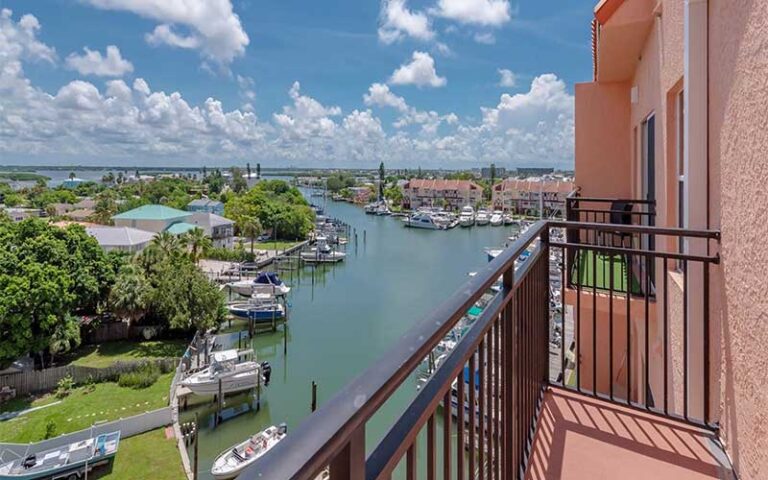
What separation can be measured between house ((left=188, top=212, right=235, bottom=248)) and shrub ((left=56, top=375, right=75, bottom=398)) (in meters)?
20.2

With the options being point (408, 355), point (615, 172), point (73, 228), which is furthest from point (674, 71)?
point (73, 228)

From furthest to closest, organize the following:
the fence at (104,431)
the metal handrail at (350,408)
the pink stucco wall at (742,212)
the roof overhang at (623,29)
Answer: the fence at (104,431), the roof overhang at (623,29), the pink stucco wall at (742,212), the metal handrail at (350,408)

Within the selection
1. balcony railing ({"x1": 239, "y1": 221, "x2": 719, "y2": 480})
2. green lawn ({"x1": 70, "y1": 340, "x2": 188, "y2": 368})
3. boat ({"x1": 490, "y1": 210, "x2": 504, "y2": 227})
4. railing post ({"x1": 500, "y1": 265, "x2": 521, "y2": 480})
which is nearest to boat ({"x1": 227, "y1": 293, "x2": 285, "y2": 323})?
green lawn ({"x1": 70, "y1": 340, "x2": 188, "y2": 368})

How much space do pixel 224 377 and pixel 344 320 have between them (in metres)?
7.53

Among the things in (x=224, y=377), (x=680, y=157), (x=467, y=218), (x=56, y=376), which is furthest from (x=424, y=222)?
(x=680, y=157)

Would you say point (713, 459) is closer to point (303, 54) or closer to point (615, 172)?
point (615, 172)

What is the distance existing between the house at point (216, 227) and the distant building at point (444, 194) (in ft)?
111

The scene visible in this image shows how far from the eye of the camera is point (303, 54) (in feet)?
151

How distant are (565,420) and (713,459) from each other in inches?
25.2

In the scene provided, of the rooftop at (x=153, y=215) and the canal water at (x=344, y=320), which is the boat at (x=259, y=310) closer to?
the canal water at (x=344, y=320)

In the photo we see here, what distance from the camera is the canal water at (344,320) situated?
12.9 m

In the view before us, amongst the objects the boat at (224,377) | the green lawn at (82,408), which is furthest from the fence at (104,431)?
the boat at (224,377)

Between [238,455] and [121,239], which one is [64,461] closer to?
[238,455]

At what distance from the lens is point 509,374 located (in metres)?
1.67
